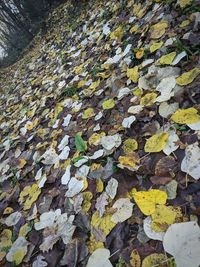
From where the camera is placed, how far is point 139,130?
56.5 inches

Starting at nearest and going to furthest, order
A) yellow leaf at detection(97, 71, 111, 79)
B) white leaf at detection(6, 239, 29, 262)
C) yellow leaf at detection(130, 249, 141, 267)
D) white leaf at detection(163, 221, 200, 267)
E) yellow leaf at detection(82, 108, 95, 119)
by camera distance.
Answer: white leaf at detection(163, 221, 200, 267), yellow leaf at detection(130, 249, 141, 267), white leaf at detection(6, 239, 29, 262), yellow leaf at detection(82, 108, 95, 119), yellow leaf at detection(97, 71, 111, 79)

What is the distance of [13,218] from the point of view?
5.14 ft

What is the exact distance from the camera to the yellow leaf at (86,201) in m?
1.31

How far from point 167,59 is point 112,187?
0.82 meters

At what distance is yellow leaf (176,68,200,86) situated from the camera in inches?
56.3

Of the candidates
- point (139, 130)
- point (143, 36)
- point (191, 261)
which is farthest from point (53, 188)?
point (143, 36)

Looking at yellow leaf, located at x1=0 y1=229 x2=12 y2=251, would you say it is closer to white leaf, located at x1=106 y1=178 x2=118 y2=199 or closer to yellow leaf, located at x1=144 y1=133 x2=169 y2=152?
white leaf, located at x1=106 y1=178 x2=118 y2=199

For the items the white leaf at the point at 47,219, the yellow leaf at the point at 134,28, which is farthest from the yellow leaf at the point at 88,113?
the yellow leaf at the point at 134,28

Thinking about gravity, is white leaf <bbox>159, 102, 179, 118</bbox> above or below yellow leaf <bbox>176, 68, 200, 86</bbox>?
below

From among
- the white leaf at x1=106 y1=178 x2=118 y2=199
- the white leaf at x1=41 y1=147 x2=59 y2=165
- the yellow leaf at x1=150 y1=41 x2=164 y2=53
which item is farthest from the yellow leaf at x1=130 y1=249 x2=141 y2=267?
the yellow leaf at x1=150 y1=41 x2=164 y2=53

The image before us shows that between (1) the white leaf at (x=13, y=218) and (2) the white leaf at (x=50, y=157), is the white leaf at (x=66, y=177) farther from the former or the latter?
(1) the white leaf at (x=13, y=218)

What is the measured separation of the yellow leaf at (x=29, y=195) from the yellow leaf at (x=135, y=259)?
73 centimetres

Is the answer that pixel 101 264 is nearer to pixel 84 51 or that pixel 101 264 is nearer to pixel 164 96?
pixel 164 96

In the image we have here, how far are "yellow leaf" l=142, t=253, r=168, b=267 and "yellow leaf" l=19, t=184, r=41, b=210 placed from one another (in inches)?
31.0
